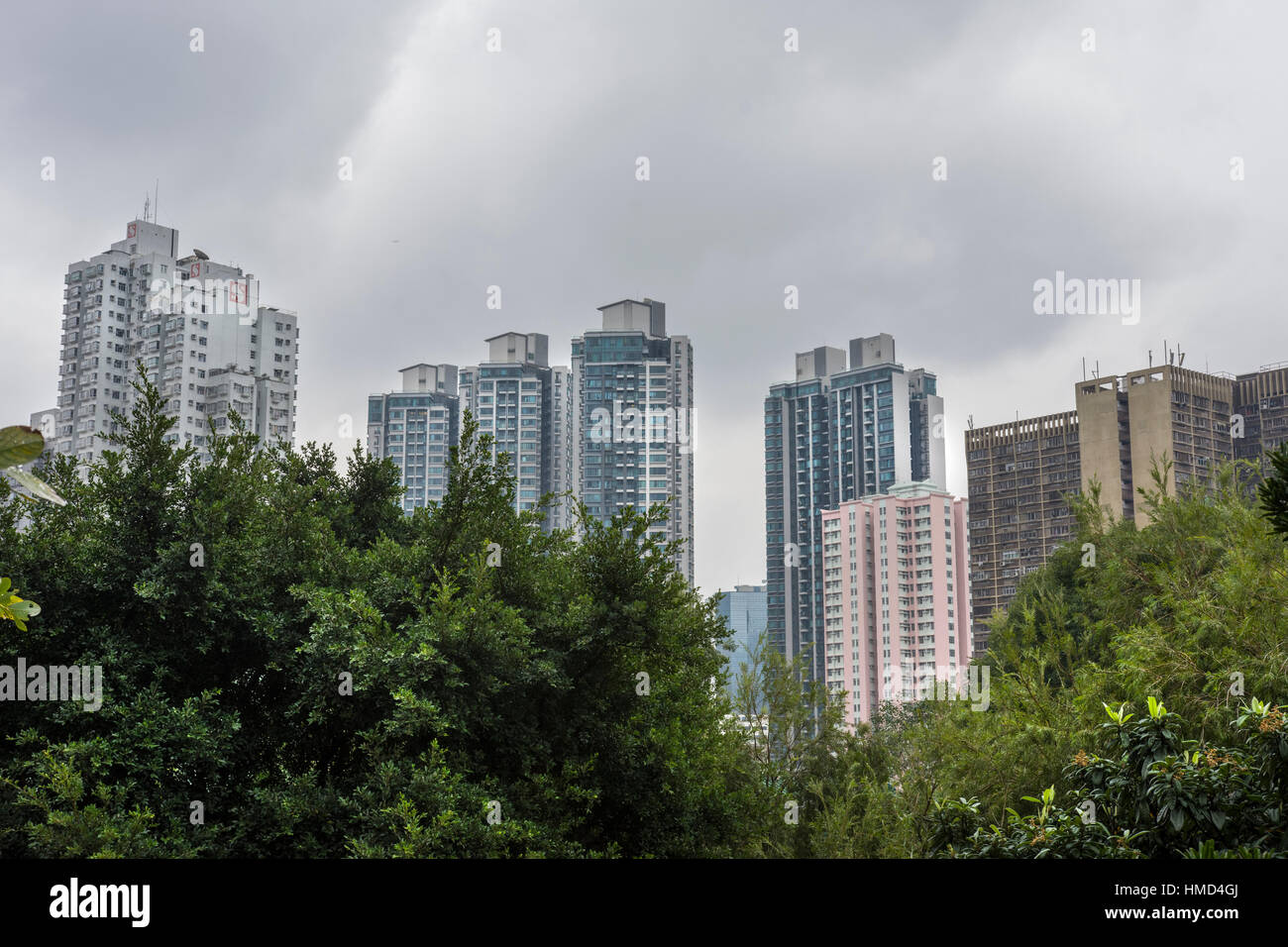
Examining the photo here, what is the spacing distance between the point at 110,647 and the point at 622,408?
43.6m

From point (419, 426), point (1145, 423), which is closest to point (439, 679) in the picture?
point (1145, 423)

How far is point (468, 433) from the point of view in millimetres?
9633

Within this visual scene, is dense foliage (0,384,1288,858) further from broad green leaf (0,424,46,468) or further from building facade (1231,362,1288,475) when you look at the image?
building facade (1231,362,1288,475)

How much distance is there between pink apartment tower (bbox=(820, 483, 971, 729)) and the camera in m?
54.4

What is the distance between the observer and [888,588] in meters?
54.7

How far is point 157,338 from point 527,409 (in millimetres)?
16273

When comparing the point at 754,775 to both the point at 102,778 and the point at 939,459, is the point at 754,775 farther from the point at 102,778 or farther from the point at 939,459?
the point at 939,459

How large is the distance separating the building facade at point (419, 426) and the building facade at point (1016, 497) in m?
26.7

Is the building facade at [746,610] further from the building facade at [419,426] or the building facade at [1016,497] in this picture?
the building facade at [419,426]

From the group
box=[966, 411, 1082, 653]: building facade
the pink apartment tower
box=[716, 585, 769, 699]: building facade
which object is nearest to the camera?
box=[966, 411, 1082, 653]: building facade

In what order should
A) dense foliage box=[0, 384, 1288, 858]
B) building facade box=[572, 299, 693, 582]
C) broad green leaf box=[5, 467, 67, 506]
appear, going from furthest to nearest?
building facade box=[572, 299, 693, 582], dense foliage box=[0, 384, 1288, 858], broad green leaf box=[5, 467, 67, 506]

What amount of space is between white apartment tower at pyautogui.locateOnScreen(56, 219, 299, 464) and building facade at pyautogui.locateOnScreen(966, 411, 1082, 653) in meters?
33.7
